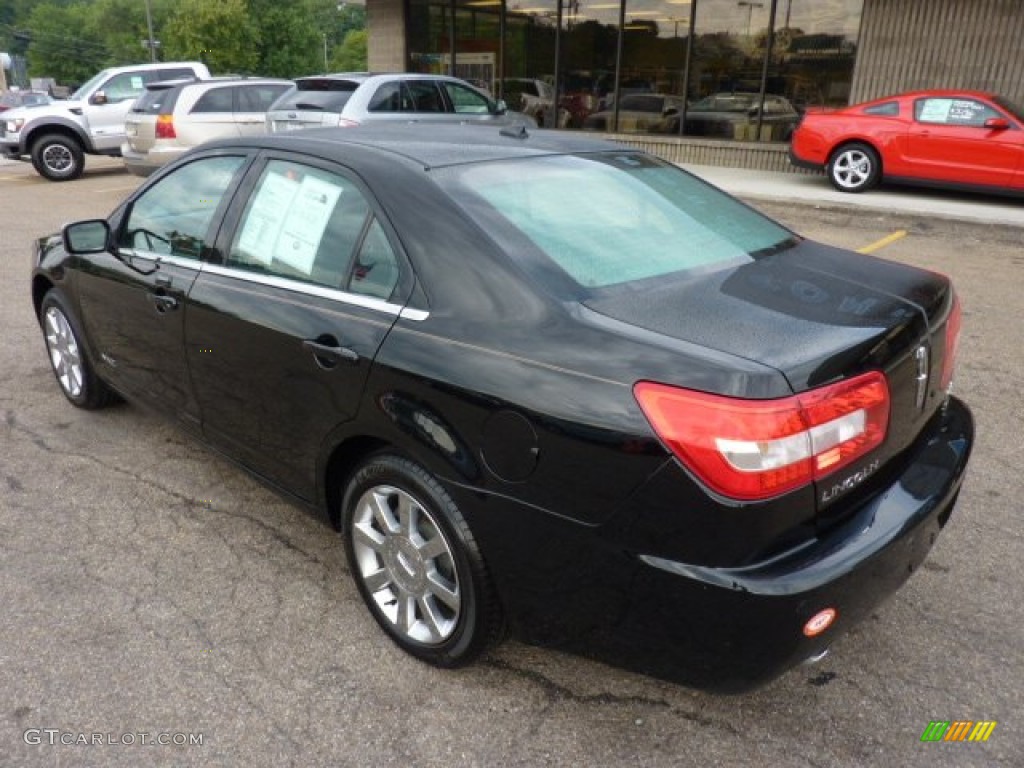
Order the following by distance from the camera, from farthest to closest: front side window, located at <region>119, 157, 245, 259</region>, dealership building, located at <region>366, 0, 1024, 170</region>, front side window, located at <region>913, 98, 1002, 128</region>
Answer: dealership building, located at <region>366, 0, 1024, 170</region>
front side window, located at <region>913, 98, 1002, 128</region>
front side window, located at <region>119, 157, 245, 259</region>

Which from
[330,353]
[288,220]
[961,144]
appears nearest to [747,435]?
[330,353]

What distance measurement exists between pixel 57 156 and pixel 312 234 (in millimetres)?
14658

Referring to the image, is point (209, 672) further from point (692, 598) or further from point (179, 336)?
point (692, 598)

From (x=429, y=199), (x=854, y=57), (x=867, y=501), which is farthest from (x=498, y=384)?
(x=854, y=57)

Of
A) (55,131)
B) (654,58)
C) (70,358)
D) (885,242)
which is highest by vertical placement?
(654,58)

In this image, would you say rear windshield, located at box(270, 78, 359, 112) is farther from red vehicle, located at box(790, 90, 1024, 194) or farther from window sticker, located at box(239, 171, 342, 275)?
window sticker, located at box(239, 171, 342, 275)

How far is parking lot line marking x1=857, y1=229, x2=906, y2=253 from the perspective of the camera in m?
8.45

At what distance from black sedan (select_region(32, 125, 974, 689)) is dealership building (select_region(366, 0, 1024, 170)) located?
39.2 feet

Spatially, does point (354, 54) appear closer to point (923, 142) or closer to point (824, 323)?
point (923, 142)

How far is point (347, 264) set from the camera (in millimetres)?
2551

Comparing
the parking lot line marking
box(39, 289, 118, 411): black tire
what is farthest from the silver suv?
the parking lot line marking

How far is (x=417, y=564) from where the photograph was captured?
2.43m

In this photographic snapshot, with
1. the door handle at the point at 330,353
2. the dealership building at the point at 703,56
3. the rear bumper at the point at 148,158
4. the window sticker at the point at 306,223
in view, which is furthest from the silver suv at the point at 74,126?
the door handle at the point at 330,353

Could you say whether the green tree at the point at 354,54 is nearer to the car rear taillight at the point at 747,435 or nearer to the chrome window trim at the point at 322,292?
the chrome window trim at the point at 322,292
